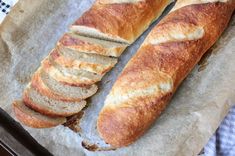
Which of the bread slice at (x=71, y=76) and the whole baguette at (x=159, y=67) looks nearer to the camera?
the whole baguette at (x=159, y=67)

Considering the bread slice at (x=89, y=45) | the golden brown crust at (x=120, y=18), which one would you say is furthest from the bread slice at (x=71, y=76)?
the golden brown crust at (x=120, y=18)

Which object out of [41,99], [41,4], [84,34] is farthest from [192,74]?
[41,4]

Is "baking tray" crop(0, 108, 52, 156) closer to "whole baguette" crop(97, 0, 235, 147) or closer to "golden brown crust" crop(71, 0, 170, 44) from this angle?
"whole baguette" crop(97, 0, 235, 147)

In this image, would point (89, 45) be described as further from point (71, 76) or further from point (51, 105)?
point (51, 105)

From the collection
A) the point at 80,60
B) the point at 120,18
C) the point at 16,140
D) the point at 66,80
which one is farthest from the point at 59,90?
the point at 120,18

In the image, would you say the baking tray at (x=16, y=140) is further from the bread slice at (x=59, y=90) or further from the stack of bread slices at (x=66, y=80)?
the bread slice at (x=59, y=90)

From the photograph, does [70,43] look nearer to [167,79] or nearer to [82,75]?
[82,75]
